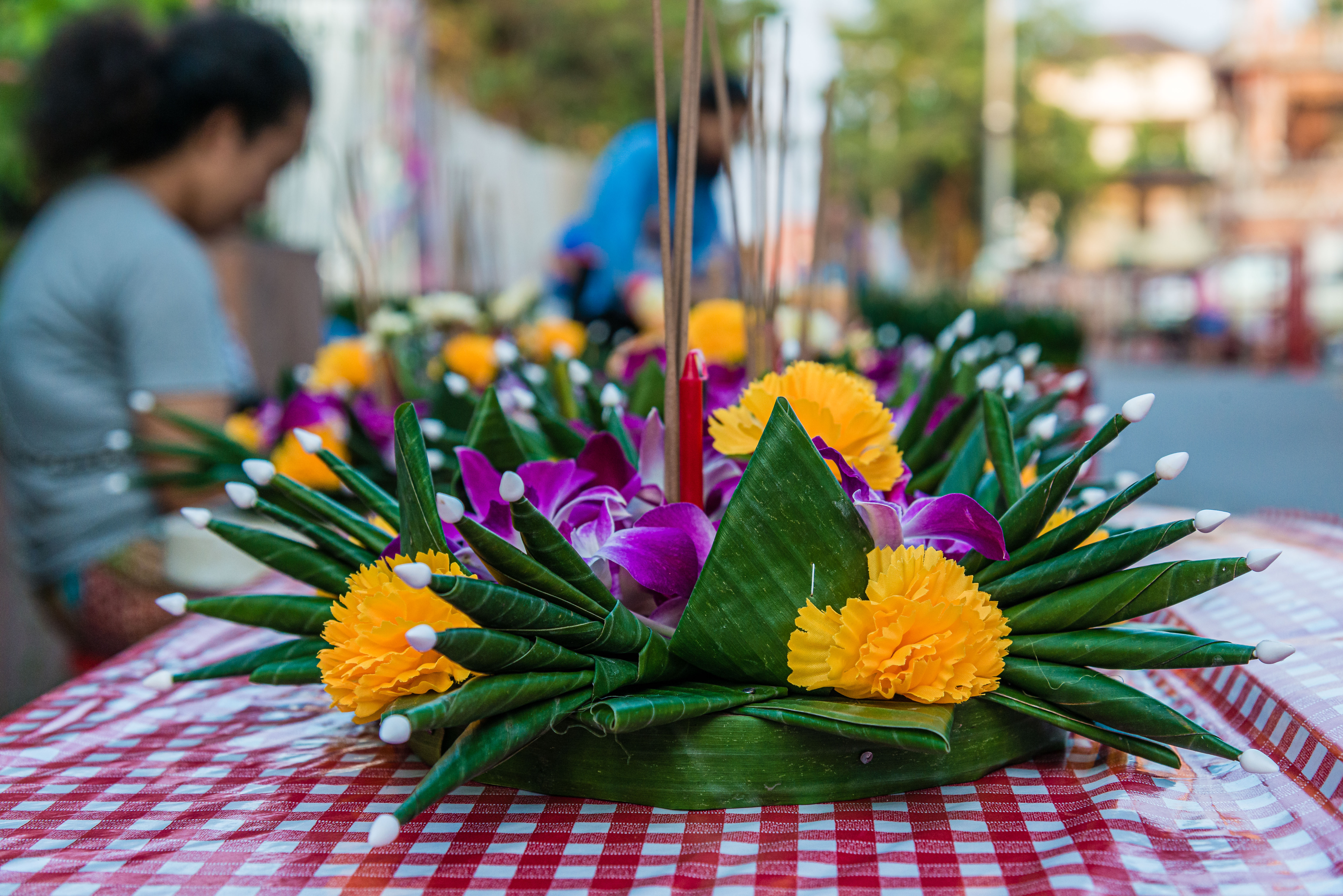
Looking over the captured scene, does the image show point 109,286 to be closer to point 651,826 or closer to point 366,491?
point 366,491

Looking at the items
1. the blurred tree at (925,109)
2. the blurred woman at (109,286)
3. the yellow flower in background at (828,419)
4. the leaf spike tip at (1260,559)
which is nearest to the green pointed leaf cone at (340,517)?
the yellow flower in background at (828,419)

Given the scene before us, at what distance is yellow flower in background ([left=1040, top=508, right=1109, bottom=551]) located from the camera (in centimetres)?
69

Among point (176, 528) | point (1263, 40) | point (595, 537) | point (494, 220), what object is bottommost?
point (176, 528)

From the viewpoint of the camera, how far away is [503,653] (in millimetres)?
573

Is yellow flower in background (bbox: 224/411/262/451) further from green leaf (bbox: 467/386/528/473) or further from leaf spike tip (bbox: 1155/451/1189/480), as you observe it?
leaf spike tip (bbox: 1155/451/1189/480)

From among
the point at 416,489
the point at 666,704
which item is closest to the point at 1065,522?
the point at 666,704

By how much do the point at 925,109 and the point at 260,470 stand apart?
20316 mm

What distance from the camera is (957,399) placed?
0.94 m

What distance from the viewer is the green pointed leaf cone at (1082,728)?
61 cm

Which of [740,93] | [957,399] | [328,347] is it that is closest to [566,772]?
[957,399]

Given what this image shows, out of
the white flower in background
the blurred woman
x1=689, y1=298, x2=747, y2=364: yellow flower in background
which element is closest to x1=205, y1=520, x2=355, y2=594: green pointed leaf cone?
x1=689, y1=298, x2=747, y2=364: yellow flower in background

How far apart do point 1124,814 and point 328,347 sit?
1.61 metres

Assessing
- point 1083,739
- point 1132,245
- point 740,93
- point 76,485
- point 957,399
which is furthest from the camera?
point 1132,245

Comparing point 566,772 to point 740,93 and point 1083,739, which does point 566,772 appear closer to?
point 1083,739
